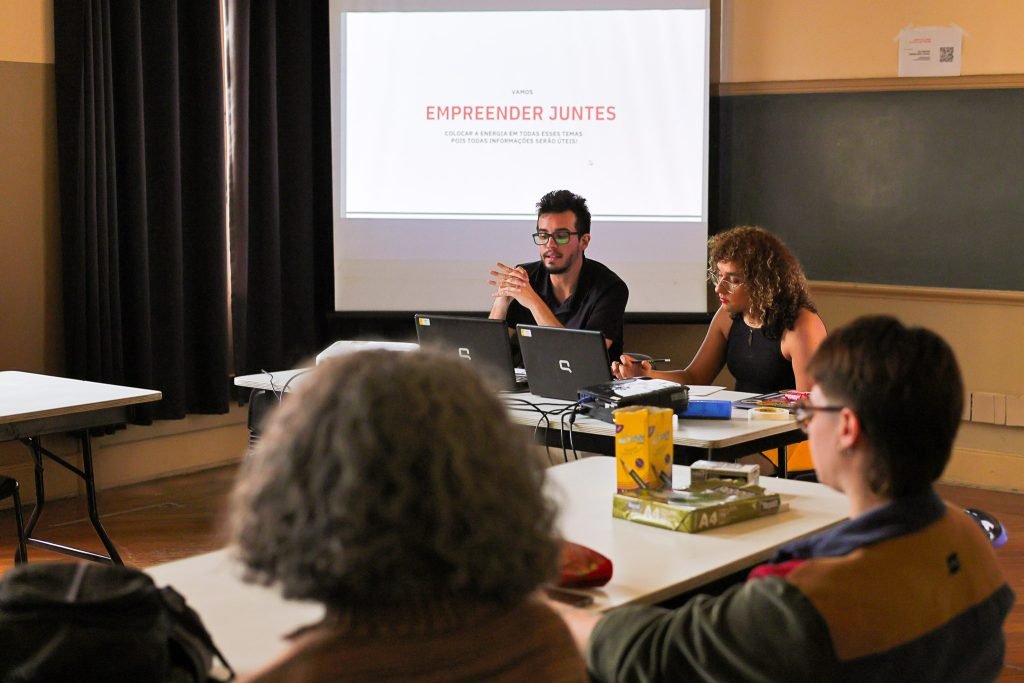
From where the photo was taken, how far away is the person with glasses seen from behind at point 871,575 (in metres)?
1.37

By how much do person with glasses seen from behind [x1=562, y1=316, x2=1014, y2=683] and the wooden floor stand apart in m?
2.36

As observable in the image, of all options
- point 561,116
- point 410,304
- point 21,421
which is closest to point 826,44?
point 561,116

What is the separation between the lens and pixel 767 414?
329 centimetres

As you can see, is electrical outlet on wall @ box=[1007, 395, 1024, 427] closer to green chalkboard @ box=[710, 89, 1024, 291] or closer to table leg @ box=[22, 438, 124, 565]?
green chalkboard @ box=[710, 89, 1024, 291]

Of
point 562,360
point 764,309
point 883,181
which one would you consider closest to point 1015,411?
point 883,181

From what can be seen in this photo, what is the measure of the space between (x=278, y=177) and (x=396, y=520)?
4834 mm

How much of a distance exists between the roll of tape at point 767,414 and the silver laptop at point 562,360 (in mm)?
415

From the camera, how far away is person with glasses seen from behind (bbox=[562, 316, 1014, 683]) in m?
1.37

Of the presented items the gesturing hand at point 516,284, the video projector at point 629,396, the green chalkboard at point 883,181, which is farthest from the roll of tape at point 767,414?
the green chalkboard at point 883,181

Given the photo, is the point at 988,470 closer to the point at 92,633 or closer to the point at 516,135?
the point at 516,135

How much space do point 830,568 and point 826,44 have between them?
4457mm

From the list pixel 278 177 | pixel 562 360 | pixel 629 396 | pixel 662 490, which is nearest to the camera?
pixel 662 490
